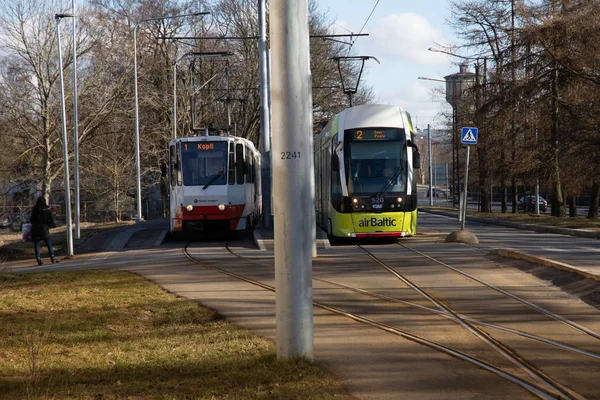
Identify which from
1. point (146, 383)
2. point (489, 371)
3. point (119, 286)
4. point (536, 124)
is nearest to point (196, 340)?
point (146, 383)

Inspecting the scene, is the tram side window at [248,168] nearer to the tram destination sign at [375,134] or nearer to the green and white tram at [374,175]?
the green and white tram at [374,175]

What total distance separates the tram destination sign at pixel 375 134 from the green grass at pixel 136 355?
1034 cm

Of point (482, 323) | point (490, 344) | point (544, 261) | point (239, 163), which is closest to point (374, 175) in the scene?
point (239, 163)

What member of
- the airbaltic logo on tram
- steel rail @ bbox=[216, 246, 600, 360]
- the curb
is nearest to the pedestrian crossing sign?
the airbaltic logo on tram

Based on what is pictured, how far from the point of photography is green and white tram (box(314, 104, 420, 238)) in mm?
20906

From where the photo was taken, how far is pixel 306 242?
722 centimetres

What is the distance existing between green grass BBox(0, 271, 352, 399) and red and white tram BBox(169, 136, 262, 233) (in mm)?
12096

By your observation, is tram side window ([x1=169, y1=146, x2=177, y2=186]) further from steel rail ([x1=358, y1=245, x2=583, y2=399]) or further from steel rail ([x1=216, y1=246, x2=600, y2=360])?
steel rail ([x1=358, y1=245, x2=583, y2=399])

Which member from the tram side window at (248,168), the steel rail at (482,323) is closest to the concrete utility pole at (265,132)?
the tram side window at (248,168)

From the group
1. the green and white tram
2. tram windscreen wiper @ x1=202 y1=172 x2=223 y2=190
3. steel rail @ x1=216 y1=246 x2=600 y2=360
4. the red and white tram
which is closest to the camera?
steel rail @ x1=216 y1=246 x2=600 y2=360

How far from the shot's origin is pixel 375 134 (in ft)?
69.4

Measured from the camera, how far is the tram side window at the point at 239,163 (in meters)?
24.9

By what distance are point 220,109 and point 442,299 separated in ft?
145

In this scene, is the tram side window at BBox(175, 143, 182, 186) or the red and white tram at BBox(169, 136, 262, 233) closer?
the red and white tram at BBox(169, 136, 262, 233)
